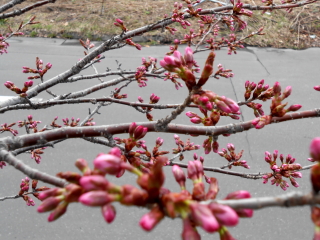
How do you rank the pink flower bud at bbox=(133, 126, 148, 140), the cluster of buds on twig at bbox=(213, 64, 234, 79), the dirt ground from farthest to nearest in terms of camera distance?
the dirt ground → the cluster of buds on twig at bbox=(213, 64, 234, 79) → the pink flower bud at bbox=(133, 126, 148, 140)

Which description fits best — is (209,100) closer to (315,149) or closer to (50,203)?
(315,149)

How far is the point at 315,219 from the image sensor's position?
17.5 inches

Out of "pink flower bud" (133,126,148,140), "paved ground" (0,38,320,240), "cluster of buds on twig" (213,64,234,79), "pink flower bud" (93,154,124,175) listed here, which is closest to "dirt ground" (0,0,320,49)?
"paved ground" (0,38,320,240)

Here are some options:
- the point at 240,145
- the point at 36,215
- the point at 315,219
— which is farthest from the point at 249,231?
the point at 315,219

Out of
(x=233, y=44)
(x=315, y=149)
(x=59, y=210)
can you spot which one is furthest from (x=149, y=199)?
(x=233, y=44)

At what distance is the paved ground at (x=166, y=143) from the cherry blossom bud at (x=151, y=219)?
115 inches

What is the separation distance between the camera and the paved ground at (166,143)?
3178 millimetres

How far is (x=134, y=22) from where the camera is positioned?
28.0 ft

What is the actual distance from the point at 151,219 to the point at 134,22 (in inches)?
349

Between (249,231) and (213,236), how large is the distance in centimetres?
47

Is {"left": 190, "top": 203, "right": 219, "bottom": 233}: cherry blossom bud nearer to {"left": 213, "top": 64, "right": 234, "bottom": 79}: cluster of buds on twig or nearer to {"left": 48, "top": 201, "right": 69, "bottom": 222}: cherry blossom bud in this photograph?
{"left": 48, "top": 201, "right": 69, "bottom": 222}: cherry blossom bud

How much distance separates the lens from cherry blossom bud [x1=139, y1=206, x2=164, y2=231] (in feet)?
1.45

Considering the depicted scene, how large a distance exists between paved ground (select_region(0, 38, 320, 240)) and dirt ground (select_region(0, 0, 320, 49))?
61 cm

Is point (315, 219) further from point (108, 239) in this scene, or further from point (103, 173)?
point (108, 239)
